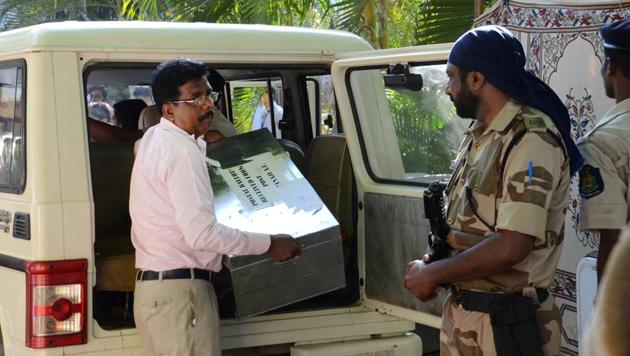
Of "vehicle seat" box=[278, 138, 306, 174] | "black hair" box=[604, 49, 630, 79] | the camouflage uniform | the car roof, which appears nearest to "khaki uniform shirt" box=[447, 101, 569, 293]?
the camouflage uniform

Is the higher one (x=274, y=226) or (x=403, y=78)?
(x=403, y=78)

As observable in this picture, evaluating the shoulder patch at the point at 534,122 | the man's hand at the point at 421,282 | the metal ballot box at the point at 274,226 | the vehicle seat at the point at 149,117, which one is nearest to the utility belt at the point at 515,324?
the man's hand at the point at 421,282

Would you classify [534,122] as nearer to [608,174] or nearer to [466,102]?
[466,102]

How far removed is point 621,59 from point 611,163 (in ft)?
1.10

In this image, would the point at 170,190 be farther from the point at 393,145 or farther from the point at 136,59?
the point at 393,145

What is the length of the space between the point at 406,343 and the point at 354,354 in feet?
0.84

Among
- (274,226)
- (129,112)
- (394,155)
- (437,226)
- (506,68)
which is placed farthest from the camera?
(129,112)

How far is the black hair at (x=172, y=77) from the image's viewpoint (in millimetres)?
3584

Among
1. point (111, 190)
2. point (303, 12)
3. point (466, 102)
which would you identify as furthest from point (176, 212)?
point (303, 12)

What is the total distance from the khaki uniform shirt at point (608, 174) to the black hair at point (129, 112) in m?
3.08

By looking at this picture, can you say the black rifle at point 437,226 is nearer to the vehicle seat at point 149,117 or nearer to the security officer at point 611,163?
the security officer at point 611,163

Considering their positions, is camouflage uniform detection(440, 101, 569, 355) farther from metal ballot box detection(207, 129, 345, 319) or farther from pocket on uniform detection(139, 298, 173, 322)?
pocket on uniform detection(139, 298, 173, 322)

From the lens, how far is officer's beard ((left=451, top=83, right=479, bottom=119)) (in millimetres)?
2920

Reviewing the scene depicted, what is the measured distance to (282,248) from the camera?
3.63 m
